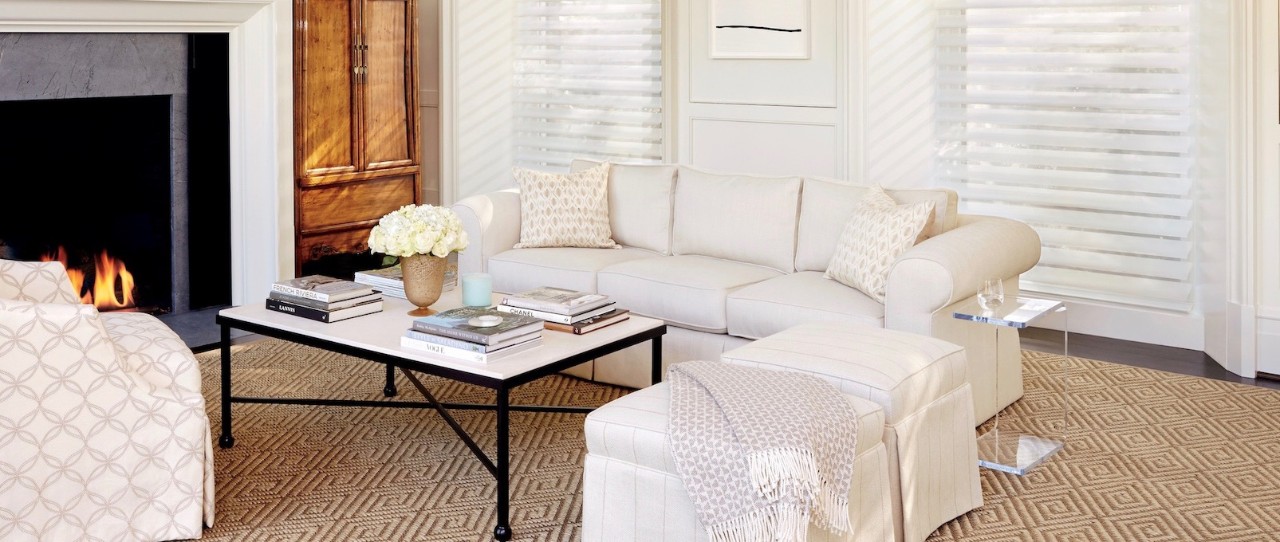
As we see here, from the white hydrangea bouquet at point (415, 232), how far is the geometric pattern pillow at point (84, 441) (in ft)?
2.84

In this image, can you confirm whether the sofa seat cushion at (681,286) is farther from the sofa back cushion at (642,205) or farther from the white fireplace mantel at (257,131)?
the white fireplace mantel at (257,131)

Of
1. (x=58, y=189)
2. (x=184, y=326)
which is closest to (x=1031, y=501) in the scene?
(x=184, y=326)

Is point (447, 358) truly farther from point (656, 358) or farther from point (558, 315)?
point (656, 358)

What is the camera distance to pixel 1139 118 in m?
5.16

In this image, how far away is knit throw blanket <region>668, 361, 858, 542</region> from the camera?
2.56 m

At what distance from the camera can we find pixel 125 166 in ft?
17.8

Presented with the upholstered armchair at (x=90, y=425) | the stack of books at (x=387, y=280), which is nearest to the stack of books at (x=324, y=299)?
the stack of books at (x=387, y=280)

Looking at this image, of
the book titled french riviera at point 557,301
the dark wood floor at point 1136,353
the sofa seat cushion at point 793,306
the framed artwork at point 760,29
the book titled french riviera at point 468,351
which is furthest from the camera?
the framed artwork at point 760,29

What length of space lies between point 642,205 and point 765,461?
2.46 metres

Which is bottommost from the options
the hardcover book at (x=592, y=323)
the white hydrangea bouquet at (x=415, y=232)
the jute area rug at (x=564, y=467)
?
the jute area rug at (x=564, y=467)

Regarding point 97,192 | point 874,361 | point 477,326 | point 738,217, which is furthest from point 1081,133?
point 97,192

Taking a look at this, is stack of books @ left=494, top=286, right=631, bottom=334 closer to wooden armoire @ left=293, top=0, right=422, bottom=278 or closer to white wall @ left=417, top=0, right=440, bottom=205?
wooden armoire @ left=293, top=0, right=422, bottom=278

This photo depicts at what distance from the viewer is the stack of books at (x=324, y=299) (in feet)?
12.0

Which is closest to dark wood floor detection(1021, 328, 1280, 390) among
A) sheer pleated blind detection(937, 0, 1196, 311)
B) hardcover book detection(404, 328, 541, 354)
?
sheer pleated blind detection(937, 0, 1196, 311)
